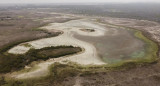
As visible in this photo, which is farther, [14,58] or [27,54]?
[27,54]

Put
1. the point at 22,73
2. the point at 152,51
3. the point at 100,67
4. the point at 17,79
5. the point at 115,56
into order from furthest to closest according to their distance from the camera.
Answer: the point at 152,51, the point at 115,56, the point at 100,67, the point at 22,73, the point at 17,79

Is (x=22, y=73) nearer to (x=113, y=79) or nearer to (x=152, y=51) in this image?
(x=113, y=79)

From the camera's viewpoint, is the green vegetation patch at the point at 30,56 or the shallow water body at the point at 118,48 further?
the shallow water body at the point at 118,48

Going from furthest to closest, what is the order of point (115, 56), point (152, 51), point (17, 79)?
point (152, 51) < point (115, 56) < point (17, 79)

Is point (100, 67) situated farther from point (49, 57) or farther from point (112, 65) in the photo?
point (49, 57)

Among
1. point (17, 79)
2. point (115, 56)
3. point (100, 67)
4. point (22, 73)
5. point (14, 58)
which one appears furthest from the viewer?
point (115, 56)

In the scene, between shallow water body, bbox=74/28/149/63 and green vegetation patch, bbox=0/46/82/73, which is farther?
shallow water body, bbox=74/28/149/63

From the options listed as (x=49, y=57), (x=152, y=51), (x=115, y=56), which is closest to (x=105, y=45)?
(x=115, y=56)

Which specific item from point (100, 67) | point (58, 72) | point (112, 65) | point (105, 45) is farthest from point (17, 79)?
point (105, 45)

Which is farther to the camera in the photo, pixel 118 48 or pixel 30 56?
pixel 118 48
